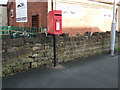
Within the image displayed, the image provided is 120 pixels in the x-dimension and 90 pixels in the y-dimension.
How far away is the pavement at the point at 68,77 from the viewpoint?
13.1 feet

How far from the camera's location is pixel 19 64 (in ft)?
16.5

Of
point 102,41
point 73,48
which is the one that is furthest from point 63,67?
point 102,41

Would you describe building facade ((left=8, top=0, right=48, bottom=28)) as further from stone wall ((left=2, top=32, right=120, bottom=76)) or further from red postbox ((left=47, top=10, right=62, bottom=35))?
red postbox ((left=47, top=10, right=62, bottom=35))

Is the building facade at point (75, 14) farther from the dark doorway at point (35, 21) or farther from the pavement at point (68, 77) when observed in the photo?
the pavement at point (68, 77)

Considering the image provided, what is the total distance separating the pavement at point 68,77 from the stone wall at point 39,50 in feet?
1.02

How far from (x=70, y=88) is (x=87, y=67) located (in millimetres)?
2066

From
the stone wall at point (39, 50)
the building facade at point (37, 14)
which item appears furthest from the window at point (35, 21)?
the stone wall at point (39, 50)

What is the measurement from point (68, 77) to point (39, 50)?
169 centimetres

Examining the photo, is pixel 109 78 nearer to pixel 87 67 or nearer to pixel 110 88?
pixel 110 88

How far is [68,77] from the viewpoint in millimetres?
4594

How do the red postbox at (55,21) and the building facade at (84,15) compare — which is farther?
the building facade at (84,15)

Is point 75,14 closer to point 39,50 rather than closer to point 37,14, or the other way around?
point 37,14

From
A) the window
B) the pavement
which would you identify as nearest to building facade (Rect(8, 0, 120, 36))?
the window

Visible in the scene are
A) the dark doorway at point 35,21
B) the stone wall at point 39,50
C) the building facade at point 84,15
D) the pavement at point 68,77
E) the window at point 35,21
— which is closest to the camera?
the pavement at point 68,77
